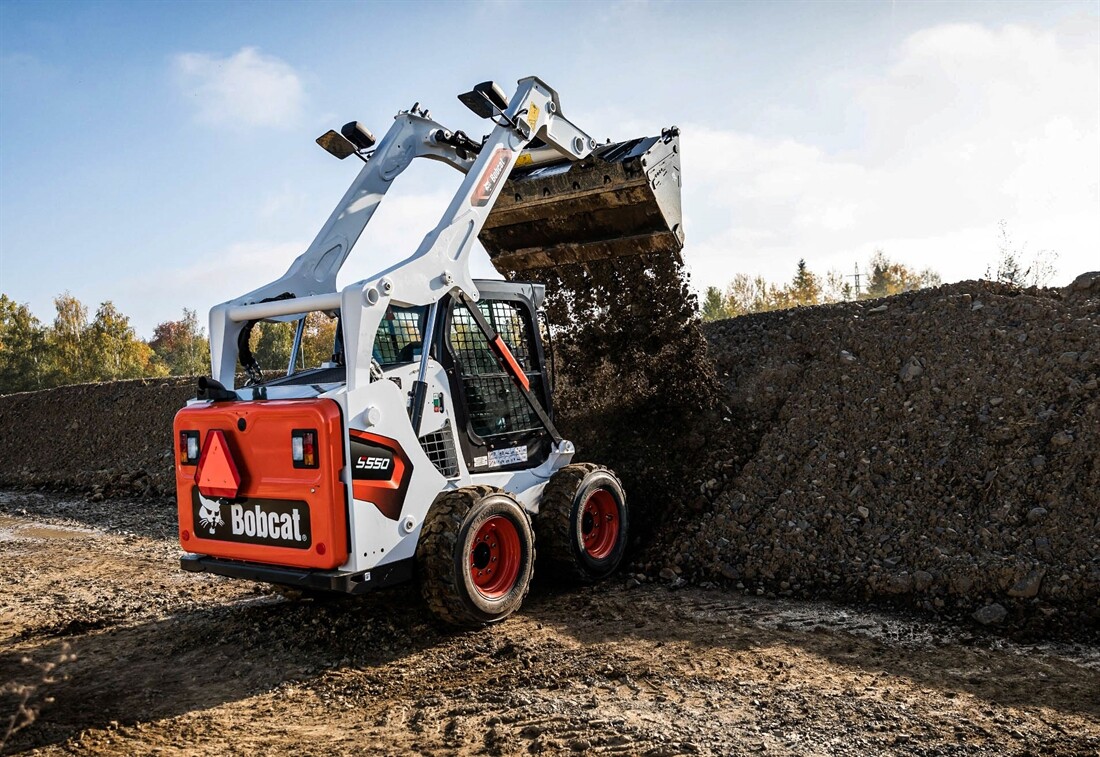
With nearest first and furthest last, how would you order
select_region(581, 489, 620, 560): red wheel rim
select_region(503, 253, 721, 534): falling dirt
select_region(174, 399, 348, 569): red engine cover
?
select_region(174, 399, 348, 569): red engine cover, select_region(581, 489, 620, 560): red wheel rim, select_region(503, 253, 721, 534): falling dirt

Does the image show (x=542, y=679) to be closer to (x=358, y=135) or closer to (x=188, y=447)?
(x=188, y=447)

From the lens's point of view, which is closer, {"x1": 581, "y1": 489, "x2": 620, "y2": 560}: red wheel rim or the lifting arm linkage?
the lifting arm linkage

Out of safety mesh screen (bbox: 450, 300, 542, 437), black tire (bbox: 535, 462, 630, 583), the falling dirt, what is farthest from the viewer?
the falling dirt

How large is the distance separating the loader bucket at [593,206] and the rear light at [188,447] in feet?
11.6

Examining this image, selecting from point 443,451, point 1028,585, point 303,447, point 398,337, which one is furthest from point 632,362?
point 303,447

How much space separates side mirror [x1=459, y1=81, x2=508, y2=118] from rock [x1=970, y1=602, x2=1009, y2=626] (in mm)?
4883

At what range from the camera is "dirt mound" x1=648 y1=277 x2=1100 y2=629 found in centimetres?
596

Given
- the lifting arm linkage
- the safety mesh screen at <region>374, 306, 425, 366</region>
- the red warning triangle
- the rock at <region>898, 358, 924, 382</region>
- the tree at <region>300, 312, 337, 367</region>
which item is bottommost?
the red warning triangle

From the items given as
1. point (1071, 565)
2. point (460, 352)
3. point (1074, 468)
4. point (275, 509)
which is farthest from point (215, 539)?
point (1074, 468)

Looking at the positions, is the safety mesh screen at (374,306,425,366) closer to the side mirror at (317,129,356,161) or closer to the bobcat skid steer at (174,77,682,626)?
the bobcat skid steer at (174,77,682,626)

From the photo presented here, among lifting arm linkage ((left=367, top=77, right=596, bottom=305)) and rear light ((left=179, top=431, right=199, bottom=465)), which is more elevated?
lifting arm linkage ((left=367, top=77, right=596, bottom=305))

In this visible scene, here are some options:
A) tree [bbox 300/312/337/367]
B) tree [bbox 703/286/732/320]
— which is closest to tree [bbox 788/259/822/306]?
tree [bbox 703/286/732/320]

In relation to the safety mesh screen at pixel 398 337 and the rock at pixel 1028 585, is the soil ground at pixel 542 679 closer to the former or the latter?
the rock at pixel 1028 585

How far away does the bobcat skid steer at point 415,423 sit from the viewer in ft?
16.0
